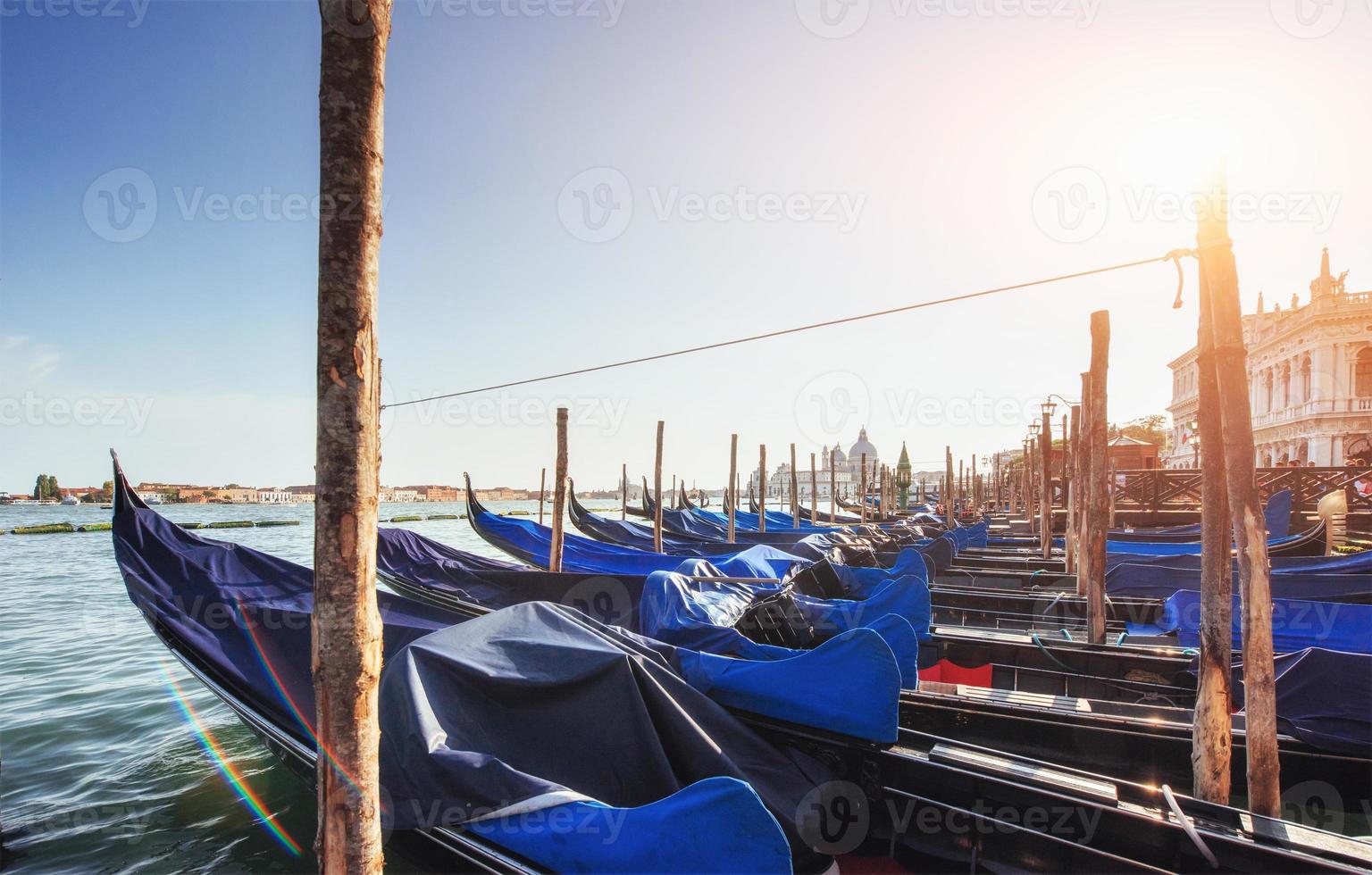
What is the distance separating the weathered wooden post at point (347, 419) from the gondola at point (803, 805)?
0.55 meters

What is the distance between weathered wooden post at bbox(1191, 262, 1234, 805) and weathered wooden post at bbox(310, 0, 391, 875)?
3.22 meters

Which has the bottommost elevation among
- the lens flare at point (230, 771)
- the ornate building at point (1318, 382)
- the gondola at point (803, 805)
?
the lens flare at point (230, 771)

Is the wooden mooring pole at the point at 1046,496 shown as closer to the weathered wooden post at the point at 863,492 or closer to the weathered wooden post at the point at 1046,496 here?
the weathered wooden post at the point at 1046,496

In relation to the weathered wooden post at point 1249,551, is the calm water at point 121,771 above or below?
below

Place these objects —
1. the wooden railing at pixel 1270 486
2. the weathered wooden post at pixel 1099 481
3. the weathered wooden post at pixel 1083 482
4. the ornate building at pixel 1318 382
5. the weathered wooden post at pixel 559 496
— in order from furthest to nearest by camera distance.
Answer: the ornate building at pixel 1318 382
the wooden railing at pixel 1270 486
the weathered wooden post at pixel 559 496
the weathered wooden post at pixel 1083 482
the weathered wooden post at pixel 1099 481

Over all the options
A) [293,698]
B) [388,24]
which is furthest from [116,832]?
[388,24]

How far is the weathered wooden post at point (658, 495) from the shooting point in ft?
35.8

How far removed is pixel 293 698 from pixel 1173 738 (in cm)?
454

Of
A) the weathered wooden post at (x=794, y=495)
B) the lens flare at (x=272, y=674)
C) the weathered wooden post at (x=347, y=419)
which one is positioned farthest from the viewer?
the weathered wooden post at (x=794, y=495)

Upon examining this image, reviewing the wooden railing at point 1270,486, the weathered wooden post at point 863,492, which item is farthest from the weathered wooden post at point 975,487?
the wooden railing at point 1270,486

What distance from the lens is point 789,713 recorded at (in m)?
2.93

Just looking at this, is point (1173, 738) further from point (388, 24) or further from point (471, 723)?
point (388, 24)

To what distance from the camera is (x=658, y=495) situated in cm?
1102

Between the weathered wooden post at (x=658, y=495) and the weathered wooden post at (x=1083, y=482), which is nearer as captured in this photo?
the weathered wooden post at (x=1083, y=482)
